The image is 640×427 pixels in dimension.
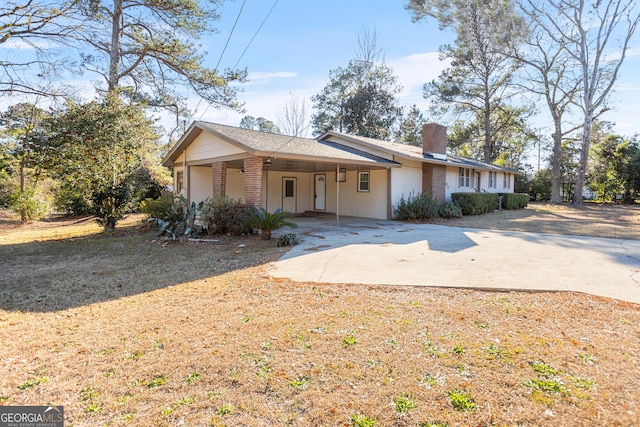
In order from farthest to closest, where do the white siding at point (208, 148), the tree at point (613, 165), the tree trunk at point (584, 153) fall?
the tree at point (613, 165) → the tree trunk at point (584, 153) → the white siding at point (208, 148)

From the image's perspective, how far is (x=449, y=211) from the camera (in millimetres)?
15359

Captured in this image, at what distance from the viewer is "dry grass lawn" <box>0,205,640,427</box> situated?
2.38 metres

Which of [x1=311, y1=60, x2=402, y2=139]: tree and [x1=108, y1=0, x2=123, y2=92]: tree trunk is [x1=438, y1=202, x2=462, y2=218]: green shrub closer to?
[x1=108, y1=0, x2=123, y2=92]: tree trunk

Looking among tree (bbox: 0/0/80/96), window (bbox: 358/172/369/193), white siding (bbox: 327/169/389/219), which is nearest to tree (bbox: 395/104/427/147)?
white siding (bbox: 327/169/389/219)

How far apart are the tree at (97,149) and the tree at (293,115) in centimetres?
1793

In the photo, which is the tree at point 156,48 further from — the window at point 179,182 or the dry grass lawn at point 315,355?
the dry grass lawn at point 315,355

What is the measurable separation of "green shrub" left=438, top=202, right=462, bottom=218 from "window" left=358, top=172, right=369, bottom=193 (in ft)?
11.2

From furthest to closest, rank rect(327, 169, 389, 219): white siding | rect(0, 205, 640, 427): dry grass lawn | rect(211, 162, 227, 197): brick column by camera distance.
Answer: rect(327, 169, 389, 219): white siding → rect(211, 162, 227, 197): brick column → rect(0, 205, 640, 427): dry grass lawn

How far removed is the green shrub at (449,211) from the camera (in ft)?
50.3

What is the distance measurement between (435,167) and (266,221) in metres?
10.00

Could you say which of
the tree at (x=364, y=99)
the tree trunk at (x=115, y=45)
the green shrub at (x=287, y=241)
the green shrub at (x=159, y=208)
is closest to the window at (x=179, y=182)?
the tree trunk at (x=115, y=45)

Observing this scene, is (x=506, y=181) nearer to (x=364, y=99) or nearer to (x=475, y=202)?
(x=475, y=202)

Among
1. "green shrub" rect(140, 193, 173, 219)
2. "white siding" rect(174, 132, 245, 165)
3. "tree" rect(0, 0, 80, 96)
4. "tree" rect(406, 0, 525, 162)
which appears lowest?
"green shrub" rect(140, 193, 173, 219)

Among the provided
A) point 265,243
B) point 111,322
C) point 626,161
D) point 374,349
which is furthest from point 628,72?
point 111,322
